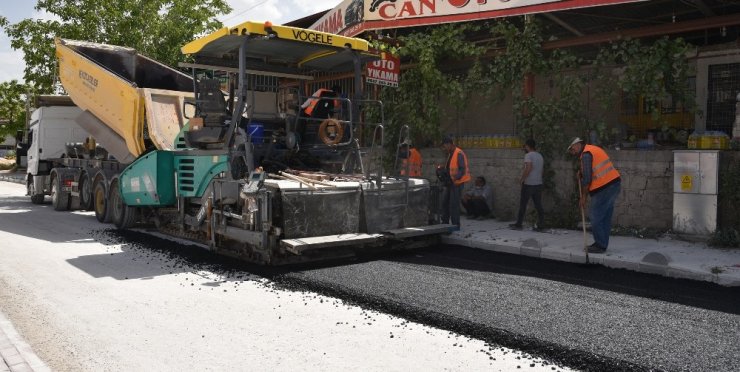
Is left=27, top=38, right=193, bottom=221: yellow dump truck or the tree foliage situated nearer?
left=27, top=38, right=193, bottom=221: yellow dump truck

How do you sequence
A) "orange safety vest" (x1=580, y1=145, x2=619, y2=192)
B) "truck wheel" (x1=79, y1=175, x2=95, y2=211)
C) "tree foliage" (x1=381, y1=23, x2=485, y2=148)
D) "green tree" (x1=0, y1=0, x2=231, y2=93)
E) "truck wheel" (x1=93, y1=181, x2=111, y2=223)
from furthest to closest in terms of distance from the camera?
1. "green tree" (x1=0, y1=0, x2=231, y2=93)
2. "truck wheel" (x1=79, y1=175, x2=95, y2=211)
3. "tree foliage" (x1=381, y1=23, x2=485, y2=148)
4. "truck wheel" (x1=93, y1=181, x2=111, y2=223)
5. "orange safety vest" (x1=580, y1=145, x2=619, y2=192)

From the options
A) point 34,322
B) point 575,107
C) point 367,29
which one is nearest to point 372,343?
point 34,322

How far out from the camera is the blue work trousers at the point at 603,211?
299 inches

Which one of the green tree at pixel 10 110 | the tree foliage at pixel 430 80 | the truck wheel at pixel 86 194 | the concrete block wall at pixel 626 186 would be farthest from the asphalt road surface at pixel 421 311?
the green tree at pixel 10 110

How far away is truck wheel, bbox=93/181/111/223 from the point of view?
35.5 ft

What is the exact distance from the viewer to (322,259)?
716 centimetres

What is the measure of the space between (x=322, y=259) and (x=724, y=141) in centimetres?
566

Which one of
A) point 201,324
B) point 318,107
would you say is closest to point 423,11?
point 318,107

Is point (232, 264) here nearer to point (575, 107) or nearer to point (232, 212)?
point (232, 212)

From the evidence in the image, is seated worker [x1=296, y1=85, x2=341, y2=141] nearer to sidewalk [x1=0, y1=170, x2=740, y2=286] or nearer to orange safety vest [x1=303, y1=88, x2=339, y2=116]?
orange safety vest [x1=303, y1=88, x2=339, y2=116]

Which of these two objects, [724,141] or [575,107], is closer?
[724,141]

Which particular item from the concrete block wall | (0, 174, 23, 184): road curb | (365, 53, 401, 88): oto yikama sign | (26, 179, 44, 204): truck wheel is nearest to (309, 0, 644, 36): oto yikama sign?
(365, 53, 401, 88): oto yikama sign

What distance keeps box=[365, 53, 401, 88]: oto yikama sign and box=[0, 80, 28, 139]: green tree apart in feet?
79.7

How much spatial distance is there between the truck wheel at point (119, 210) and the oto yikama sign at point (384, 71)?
4506 mm
